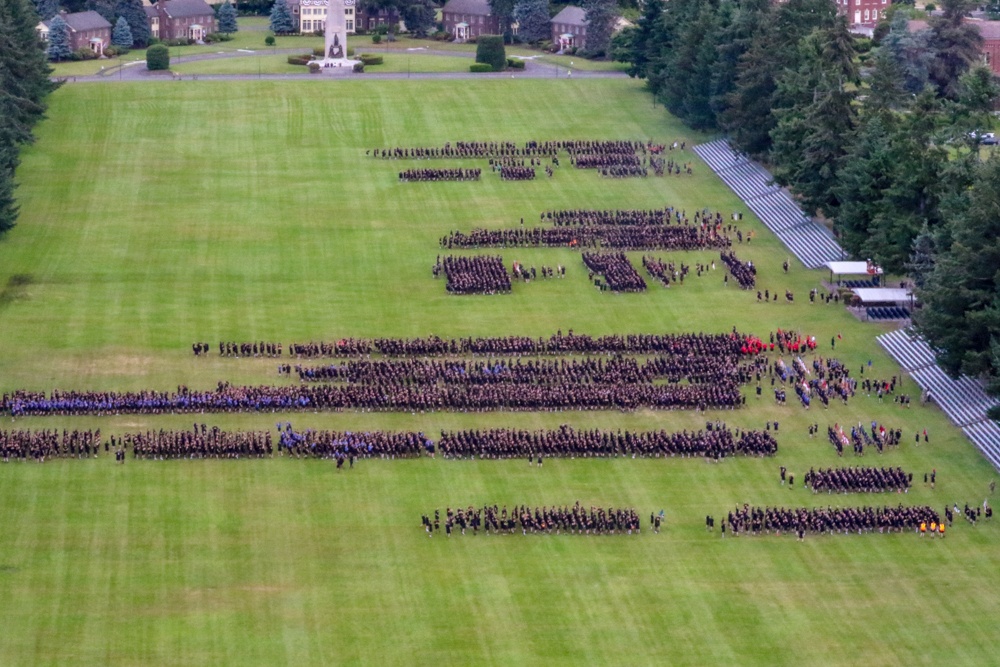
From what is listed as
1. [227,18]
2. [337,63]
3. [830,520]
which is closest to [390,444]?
[830,520]

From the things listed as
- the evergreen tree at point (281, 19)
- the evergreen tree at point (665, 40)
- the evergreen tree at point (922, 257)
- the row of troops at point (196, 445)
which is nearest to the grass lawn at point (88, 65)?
the evergreen tree at point (281, 19)

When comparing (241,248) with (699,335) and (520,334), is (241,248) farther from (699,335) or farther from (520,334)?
(699,335)

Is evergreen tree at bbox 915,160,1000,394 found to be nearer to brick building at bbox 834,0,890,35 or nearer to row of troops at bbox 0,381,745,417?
row of troops at bbox 0,381,745,417

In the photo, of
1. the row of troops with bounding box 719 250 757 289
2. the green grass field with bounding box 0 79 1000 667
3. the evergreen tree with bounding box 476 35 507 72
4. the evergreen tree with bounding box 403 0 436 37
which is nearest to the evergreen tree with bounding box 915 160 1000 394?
the green grass field with bounding box 0 79 1000 667

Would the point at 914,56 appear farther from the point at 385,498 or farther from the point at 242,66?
the point at 385,498

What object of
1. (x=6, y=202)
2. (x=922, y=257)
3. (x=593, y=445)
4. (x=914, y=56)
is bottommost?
(x=6, y=202)

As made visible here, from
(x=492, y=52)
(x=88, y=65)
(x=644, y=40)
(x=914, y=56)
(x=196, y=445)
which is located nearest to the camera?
(x=196, y=445)
